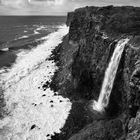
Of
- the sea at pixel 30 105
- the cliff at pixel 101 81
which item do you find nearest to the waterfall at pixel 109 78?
the cliff at pixel 101 81

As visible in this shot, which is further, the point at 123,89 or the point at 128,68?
the point at 123,89

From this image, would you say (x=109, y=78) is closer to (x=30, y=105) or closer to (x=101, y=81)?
(x=101, y=81)

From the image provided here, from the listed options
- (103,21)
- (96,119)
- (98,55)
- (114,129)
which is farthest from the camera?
(103,21)

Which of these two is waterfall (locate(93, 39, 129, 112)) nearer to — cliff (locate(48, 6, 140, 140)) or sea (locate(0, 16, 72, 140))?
cliff (locate(48, 6, 140, 140))

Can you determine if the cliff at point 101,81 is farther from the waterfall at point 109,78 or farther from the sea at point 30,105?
the sea at point 30,105

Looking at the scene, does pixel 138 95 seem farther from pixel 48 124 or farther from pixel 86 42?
pixel 86 42

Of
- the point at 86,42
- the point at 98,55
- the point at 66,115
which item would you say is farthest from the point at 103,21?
the point at 66,115
